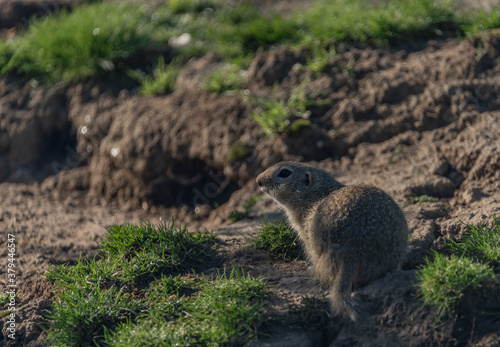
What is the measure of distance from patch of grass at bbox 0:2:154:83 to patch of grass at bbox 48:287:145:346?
4.28m

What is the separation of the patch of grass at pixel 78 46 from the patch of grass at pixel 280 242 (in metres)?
3.94

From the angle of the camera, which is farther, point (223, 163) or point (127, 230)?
point (223, 163)

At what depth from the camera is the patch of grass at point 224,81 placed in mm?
7082

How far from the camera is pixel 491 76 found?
241 inches

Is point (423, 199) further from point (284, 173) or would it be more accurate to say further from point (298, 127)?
point (298, 127)

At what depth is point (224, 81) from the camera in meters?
7.14

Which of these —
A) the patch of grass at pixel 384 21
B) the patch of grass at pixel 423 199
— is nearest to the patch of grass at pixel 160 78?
the patch of grass at pixel 384 21

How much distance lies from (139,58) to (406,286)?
5410 mm

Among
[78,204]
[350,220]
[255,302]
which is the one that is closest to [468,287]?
[350,220]

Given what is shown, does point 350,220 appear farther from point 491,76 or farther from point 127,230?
point 491,76

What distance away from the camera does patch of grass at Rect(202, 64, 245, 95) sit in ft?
23.2

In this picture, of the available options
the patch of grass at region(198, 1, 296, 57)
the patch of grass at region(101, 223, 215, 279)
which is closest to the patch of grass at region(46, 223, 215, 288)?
the patch of grass at region(101, 223, 215, 279)

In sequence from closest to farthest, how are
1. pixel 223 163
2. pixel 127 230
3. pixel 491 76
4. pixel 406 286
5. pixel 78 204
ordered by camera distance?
pixel 406 286, pixel 127 230, pixel 491 76, pixel 223 163, pixel 78 204

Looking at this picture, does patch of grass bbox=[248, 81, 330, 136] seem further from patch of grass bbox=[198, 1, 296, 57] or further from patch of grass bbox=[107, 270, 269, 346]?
patch of grass bbox=[107, 270, 269, 346]
